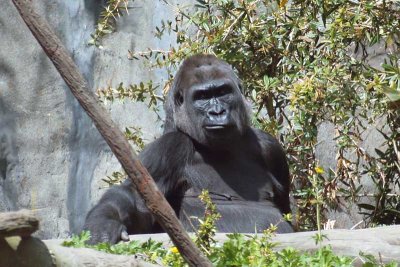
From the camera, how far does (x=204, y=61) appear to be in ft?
18.7

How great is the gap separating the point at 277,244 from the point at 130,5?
4.34 meters

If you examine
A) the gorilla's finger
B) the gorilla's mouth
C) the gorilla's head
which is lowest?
the gorilla's finger

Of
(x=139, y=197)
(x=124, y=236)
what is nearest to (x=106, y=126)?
(x=124, y=236)

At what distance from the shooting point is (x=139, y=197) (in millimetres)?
5109

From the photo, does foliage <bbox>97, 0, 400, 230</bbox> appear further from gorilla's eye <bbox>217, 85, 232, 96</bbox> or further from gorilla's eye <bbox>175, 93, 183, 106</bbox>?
gorilla's eye <bbox>175, 93, 183, 106</bbox>

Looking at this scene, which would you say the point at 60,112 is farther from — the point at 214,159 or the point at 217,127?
the point at 217,127

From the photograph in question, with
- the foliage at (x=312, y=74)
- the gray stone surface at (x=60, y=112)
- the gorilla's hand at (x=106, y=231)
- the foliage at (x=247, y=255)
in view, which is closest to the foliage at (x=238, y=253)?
the foliage at (x=247, y=255)

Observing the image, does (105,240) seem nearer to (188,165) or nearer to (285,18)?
(188,165)

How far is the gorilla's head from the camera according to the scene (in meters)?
5.45

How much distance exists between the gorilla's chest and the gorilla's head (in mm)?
165

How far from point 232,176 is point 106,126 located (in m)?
3.34

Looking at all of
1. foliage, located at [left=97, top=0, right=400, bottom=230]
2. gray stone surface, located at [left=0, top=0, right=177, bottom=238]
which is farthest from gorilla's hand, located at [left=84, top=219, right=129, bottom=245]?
gray stone surface, located at [left=0, top=0, right=177, bottom=238]

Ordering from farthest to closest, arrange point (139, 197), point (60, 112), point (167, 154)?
point (60, 112) → point (167, 154) → point (139, 197)

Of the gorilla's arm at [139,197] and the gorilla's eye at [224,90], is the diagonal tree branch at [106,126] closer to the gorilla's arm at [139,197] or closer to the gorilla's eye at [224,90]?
the gorilla's arm at [139,197]
